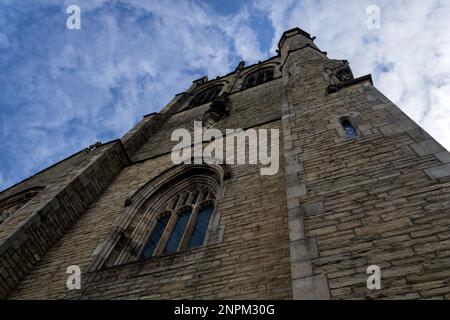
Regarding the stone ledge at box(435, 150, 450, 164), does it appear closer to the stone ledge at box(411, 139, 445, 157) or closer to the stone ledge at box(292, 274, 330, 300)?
the stone ledge at box(411, 139, 445, 157)

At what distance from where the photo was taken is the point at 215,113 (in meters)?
11.8

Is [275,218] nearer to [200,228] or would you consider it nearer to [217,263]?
[217,263]

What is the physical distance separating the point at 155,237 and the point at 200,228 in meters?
0.97

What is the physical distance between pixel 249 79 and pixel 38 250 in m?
14.9

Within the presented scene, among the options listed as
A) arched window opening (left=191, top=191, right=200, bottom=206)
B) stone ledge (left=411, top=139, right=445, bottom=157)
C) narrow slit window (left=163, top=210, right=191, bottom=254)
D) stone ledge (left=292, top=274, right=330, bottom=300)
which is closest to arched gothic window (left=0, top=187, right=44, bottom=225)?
arched window opening (left=191, top=191, right=200, bottom=206)

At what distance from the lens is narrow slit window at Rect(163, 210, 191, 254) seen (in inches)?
248

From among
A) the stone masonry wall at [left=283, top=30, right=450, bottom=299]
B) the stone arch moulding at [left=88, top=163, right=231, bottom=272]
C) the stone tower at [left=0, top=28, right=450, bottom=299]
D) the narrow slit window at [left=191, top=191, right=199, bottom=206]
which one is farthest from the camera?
the narrow slit window at [left=191, top=191, right=199, bottom=206]

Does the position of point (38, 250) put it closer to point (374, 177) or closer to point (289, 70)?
point (374, 177)

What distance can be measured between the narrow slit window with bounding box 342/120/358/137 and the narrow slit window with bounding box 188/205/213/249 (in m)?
2.79

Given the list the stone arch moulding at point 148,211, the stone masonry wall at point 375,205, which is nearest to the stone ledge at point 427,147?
the stone masonry wall at point 375,205

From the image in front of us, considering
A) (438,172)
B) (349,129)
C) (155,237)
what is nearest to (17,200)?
(155,237)

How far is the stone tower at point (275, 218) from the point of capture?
3211 millimetres

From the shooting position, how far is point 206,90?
20.5 meters

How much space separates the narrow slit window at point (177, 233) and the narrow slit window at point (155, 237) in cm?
28
